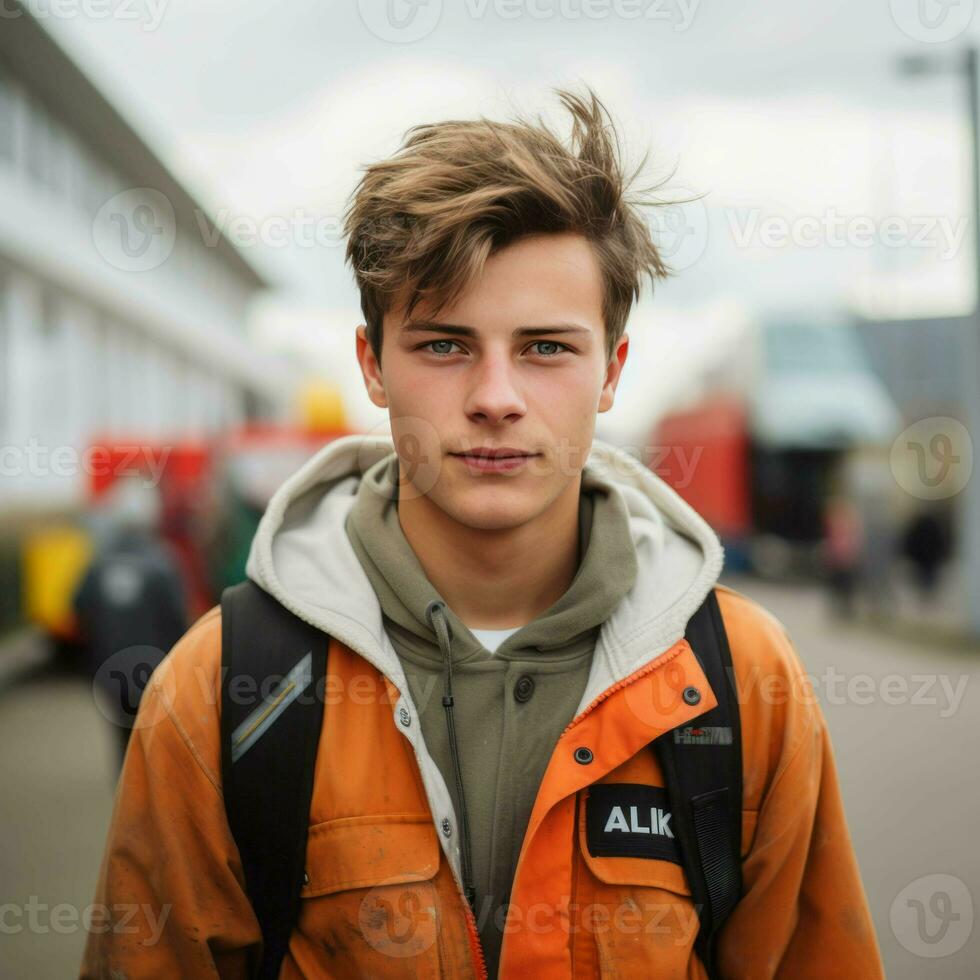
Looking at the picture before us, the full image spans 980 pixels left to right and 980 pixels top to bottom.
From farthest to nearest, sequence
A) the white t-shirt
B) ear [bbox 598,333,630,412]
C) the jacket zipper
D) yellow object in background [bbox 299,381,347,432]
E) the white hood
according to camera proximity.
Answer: yellow object in background [bbox 299,381,347,432], ear [bbox 598,333,630,412], the white t-shirt, the white hood, the jacket zipper

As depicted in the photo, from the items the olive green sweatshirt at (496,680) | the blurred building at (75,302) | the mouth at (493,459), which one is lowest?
the olive green sweatshirt at (496,680)

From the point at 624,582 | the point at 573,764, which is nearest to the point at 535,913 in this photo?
the point at 573,764

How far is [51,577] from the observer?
37.8 ft

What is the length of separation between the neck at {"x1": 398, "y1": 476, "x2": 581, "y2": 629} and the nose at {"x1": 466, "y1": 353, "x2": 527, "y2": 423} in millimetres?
274

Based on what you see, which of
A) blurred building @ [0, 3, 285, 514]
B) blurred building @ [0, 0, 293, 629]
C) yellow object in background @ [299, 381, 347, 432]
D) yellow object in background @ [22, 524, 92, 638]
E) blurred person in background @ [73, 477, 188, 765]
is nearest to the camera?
blurred person in background @ [73, 477, 188, 765]

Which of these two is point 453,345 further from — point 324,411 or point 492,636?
point 324,411

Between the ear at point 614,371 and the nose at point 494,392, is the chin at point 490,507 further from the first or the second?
the ear at point 614,371

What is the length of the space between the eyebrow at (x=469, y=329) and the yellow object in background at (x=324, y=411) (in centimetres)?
689

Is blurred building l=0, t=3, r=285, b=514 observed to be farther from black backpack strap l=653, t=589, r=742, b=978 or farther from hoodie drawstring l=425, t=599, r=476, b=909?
black backpack strap l=653, t=589, r=742, b=978

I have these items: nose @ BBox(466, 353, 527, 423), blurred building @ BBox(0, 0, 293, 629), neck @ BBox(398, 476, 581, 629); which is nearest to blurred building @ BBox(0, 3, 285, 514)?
blurred building @ BBox(0, 0, 293, 629)

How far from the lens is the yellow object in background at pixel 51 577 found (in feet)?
35.8

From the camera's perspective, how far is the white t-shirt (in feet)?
7.16

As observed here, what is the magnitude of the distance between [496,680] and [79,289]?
1853cm

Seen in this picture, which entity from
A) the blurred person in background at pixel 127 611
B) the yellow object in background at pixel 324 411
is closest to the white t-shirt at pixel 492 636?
the blurred person in background at pixel 127 611
